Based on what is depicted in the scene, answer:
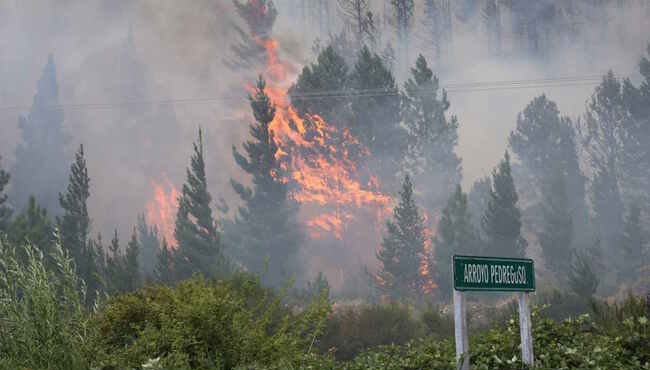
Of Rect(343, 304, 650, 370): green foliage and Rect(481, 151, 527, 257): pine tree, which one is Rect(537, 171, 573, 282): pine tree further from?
Rect(343, 304, 650, 370): green foliage

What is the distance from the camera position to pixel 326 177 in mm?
58781

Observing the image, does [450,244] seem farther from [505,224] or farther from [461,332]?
[461,332]

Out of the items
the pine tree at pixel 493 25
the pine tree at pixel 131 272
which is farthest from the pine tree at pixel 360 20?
the pine tree at pixel 131 272

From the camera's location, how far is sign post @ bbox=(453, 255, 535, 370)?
6617 millimetres

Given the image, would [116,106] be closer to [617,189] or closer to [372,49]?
[372,49]

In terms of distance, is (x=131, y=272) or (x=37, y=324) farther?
(x=131, y=272)

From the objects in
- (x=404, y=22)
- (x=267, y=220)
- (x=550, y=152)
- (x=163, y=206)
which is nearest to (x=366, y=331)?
(x=267, y=220)

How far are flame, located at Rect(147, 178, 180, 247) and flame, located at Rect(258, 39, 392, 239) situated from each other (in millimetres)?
17479

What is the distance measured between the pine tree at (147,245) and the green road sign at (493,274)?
5448cm

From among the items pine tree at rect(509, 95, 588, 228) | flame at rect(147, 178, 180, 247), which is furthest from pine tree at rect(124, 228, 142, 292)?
flame at rect(147, 178, 180, 247)

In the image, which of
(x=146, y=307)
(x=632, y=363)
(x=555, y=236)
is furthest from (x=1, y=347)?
(x=555, y=236)

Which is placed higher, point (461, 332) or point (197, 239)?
point (461, 332)

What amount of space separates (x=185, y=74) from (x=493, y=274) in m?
85.2

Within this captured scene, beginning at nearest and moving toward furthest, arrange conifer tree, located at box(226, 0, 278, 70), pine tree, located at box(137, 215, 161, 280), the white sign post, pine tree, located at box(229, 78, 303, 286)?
1. the white sign post
2. pine tree, located at box(229, 78, 303, 286)
3. pine tree, located at box(137, 215, 161, 280)
4. conifer tree, located at box(226, 0, 278, 70)
